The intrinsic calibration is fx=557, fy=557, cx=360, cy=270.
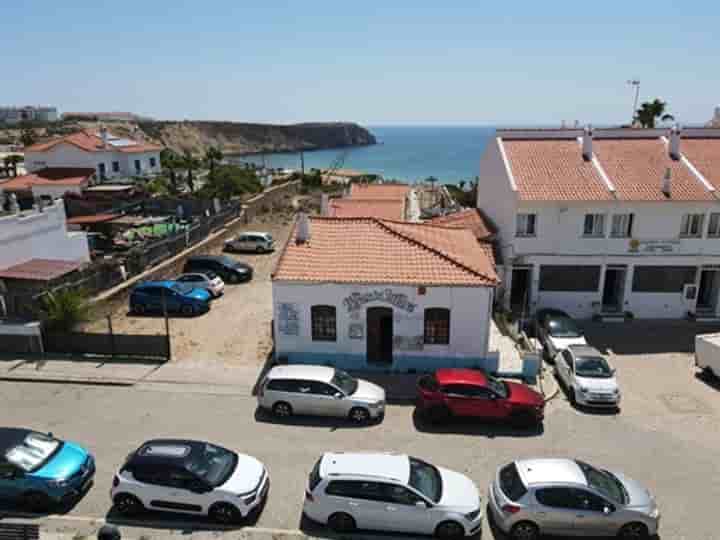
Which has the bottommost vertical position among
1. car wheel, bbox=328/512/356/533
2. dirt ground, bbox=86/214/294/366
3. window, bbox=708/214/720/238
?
dirt ground, bbox=86/214/294/366

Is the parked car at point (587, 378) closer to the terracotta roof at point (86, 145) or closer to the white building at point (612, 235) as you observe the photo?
the white building at point (612, 235)

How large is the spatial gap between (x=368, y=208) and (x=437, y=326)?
802 inches

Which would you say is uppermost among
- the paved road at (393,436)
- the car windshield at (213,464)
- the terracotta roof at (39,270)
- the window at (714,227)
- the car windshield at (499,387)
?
the window at (714,227)

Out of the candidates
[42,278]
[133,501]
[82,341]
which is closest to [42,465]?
[133,501]

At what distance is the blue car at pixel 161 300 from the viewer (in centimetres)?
2659

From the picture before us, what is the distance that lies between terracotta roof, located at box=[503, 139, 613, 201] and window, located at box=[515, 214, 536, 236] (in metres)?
0.98

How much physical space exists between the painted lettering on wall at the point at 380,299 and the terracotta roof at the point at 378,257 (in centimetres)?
51

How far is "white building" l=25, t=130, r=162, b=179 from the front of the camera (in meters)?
55.7

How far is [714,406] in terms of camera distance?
63.8 feet

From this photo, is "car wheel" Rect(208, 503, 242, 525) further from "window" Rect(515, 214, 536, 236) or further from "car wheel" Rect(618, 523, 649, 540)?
"window" Rect(515, 214, 536, 236)

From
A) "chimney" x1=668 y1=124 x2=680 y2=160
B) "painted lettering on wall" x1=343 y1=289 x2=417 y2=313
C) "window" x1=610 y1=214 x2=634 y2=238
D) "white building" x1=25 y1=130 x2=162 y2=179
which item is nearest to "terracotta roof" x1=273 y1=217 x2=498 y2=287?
"painted lettering on wall" x1=343 y1=289 x2=417 y2=313

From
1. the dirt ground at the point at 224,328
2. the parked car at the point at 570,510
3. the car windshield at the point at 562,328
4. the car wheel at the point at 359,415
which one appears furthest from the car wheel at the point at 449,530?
the car windshield at the point at 562,328

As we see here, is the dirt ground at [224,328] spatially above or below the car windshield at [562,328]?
below

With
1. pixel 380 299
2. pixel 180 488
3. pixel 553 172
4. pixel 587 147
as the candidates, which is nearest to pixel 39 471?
pixel 180 488
